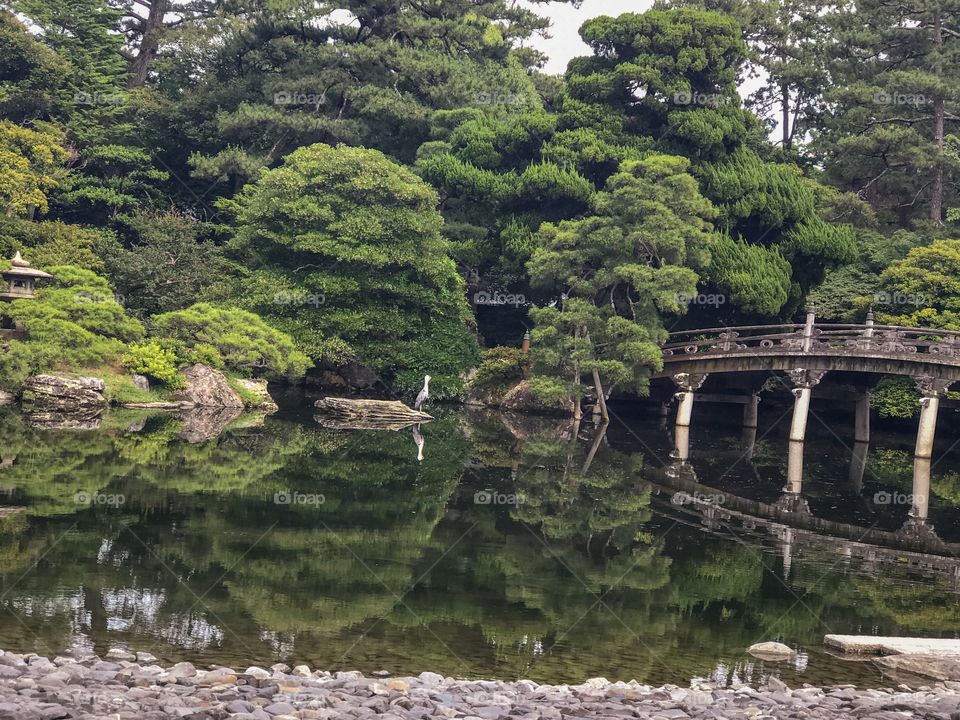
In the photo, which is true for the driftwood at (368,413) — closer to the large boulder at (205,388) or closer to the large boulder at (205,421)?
the large boulder at (205,421)

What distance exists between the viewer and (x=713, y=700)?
10797 millimetres

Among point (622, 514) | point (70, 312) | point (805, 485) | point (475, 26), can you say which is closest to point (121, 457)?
point (622, 514)

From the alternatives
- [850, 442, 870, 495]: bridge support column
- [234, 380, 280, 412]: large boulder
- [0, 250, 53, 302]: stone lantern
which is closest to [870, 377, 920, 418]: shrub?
[850, 442, 870, 495]: bridge support column

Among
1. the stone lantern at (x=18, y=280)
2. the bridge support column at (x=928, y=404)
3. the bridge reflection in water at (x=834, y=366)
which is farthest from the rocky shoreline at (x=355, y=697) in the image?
the stone lantern at (x=18, y=280)

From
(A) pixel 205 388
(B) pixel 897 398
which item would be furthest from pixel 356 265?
(B) pixel 897 398

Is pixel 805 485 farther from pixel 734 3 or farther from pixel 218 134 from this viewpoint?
pixel 734 3

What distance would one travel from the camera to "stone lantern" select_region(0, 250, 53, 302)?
34.7m

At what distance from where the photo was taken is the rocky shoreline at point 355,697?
9.10 meters

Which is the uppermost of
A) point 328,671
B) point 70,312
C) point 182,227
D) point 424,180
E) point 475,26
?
point 475,26

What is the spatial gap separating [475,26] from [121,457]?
3616 centimetres

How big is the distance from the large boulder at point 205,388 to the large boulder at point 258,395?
0.85 meters

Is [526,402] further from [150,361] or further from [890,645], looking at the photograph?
[890,645]

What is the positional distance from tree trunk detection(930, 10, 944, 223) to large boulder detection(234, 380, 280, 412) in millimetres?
27402

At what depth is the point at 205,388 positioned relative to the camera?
119ft
